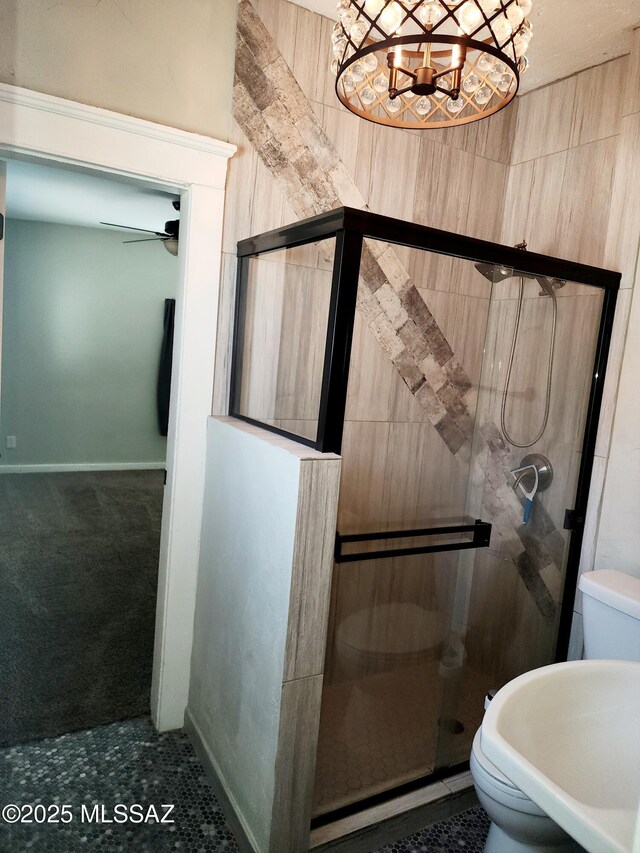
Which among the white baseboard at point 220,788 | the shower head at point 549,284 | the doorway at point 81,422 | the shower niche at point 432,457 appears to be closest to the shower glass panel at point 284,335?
the shower niche at point 432,457

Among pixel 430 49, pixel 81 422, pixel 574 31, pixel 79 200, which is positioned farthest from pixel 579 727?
pixel 81 422

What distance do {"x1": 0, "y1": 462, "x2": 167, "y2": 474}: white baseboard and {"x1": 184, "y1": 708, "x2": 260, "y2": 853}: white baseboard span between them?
175 inches

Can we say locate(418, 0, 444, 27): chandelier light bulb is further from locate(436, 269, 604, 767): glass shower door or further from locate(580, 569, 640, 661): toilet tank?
locate(580, 569, 640, 661): toilet tank

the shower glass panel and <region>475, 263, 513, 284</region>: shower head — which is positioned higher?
<region>475, 263, 513, 284</region>: shower head

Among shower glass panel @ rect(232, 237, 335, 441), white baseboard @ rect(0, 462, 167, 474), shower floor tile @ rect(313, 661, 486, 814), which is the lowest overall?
white baseboard @ rect(0, 462, 167, 474)

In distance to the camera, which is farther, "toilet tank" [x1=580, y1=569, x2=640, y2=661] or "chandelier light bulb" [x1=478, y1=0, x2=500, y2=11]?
"toilet tank" [x1=580, y1=569, x2=640, y2=661]

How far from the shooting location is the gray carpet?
2.24 meters

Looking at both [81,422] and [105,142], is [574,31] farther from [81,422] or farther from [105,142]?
[81,422]

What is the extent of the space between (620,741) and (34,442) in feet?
19.2

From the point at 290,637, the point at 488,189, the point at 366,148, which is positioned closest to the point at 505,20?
the point at 366,148

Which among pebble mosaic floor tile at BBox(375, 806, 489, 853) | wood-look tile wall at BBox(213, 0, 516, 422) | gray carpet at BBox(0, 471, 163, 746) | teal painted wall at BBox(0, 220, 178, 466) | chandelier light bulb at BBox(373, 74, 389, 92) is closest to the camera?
chandelier light bulb at BBox(373, 74, 389, 92)

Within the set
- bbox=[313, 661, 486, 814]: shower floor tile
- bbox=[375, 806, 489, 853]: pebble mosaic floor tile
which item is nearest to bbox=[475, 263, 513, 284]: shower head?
bbox=[313, 661, 486, 814]: shower floor tile

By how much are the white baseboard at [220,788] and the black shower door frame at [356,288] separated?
1110mm

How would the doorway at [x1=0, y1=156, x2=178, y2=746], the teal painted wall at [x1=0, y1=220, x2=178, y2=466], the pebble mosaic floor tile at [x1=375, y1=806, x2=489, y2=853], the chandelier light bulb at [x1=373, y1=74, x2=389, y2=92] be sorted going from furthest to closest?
1. the teal painted wall at [x1=0, y1=220, x2=178, y2=466]
2. the doorway at [x1=0, y1=156, x2=178, y2=746]
3. the pebble mosaic floor tile at [x1=375, y1=806, x2=489, y2=853]
4. the chandelier light bulb at [x1=373, y1=74, x2=389, y2=92]
